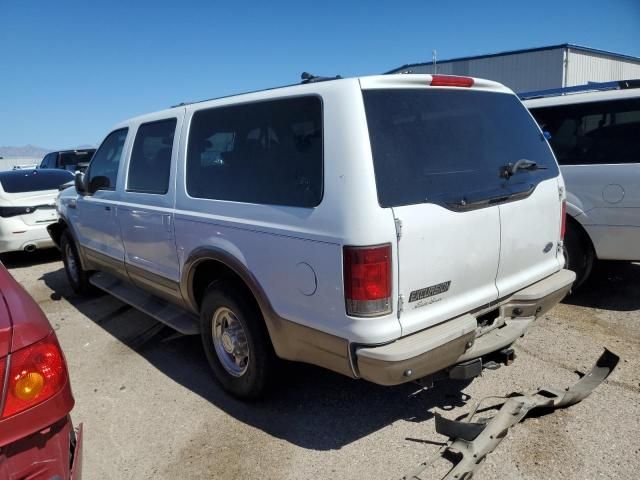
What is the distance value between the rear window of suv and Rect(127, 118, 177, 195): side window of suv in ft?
6.46

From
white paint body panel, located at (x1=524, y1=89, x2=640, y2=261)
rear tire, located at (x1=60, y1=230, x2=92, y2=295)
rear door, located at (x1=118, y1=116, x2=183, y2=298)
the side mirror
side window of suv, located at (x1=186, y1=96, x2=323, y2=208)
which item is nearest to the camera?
side window of suv, located at (x1=186, y1=96, x2=323, y2=208)

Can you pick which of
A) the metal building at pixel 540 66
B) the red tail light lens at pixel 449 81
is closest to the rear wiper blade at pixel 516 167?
the red tail light lens at pixel 449 81

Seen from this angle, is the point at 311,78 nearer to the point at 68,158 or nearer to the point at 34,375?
the point at 34,375

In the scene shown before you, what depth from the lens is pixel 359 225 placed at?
2387 millimetres

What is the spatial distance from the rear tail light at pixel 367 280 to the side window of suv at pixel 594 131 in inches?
130

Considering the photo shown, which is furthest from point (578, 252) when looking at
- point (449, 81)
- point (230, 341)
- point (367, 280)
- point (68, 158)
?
point (68, 158)

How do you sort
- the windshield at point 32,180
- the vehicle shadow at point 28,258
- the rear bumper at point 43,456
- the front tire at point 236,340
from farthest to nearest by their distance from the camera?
the vehicle shadow at point 28,258 → the windshield at point 32,180 → the front tire at point 236,340 → the rear bumper at point 43,456

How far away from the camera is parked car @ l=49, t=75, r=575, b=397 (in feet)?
8.10

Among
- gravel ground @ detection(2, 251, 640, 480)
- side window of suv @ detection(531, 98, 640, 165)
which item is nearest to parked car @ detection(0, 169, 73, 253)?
gravel ground @ detection(2, 251, 640, 480)

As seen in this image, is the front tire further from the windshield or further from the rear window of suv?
the windshield

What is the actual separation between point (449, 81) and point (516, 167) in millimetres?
676

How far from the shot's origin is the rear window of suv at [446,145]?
2.56m

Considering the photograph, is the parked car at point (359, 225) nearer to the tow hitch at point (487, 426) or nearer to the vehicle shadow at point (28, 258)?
the tow hitch at point (487, 426)

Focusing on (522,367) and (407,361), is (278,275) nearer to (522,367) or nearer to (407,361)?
(407,361)
